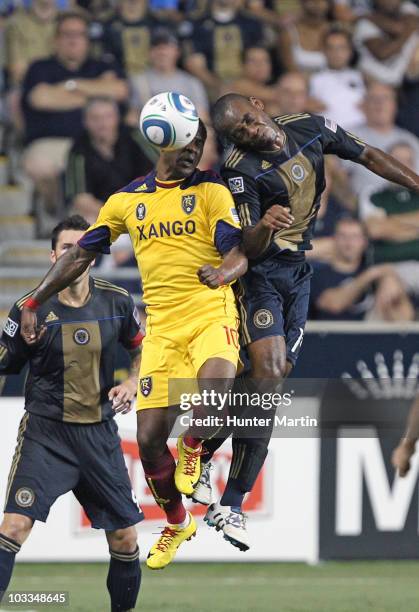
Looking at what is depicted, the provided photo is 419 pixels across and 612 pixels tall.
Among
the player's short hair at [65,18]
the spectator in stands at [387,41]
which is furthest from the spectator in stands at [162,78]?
the spectator in stands at [387,41]

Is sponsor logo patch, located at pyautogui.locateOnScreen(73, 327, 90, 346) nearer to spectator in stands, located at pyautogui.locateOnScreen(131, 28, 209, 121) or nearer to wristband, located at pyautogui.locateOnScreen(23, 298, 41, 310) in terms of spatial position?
wristband, located at pyautogui.locateOnScreen(23, 298, 41, 310)

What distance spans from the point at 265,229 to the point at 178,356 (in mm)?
953

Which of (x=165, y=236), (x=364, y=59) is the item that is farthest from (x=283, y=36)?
(x=165, y=236)

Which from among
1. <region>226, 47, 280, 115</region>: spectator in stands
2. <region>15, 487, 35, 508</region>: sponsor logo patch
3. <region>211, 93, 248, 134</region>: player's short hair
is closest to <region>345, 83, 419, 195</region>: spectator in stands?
<region>226, 47, 280, 115</region>: spectator in stands

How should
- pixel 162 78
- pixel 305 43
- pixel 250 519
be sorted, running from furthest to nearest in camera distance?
pixel 305 43 < pixel 162 78 < pixel 250 519

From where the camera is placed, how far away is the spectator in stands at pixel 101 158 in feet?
46.1

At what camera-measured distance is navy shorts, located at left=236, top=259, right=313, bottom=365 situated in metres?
8.41

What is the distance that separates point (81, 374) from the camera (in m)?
9.23

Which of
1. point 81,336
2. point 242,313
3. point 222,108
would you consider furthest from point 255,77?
point 222,108

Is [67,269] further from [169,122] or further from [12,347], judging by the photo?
[169,122]

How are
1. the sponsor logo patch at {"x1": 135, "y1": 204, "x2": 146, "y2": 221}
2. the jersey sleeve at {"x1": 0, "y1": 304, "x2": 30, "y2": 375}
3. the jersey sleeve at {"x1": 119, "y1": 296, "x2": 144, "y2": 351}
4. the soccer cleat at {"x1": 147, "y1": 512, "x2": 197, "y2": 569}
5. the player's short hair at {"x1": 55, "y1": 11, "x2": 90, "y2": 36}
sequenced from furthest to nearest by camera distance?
the player's short hair at {"x1": 55, "y1": 11, "x2": 90, "y2": 36} → the jersey sleeve at {"x1": 119, "y1": 296, "x2": 144, "y2": 351} → the jersey sleeve at {"x1": 0, "y1": 304, "x2": 30, "y2": 375} → the soccer cleat at {"x1": 147, "y1": 512, "x2": 197, "y2": 569} → the sponsor logo patch at {"x1": 135, "y1": 204, "x2": 146, "y2": 221}

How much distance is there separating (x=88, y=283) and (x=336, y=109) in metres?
6.57

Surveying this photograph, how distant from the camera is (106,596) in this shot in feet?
36.3

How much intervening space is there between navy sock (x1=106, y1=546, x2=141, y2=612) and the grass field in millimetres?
913
